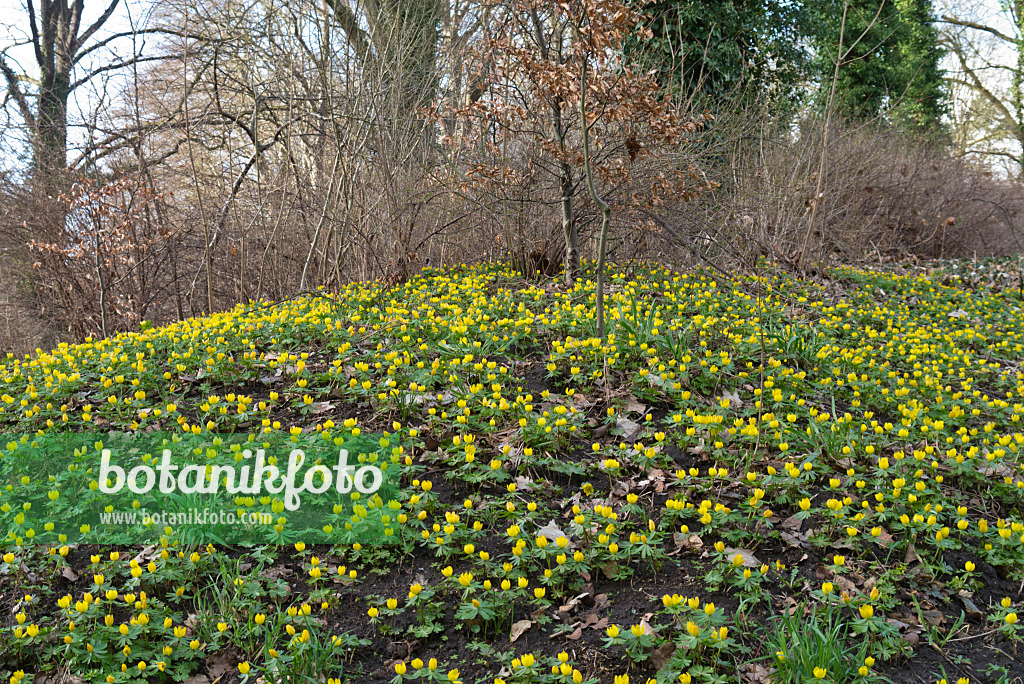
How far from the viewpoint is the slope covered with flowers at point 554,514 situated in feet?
8.46

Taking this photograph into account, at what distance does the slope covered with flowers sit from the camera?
2580 millimetres

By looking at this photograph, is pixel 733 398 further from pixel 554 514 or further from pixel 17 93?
pixel 17 93

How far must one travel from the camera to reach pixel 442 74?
791cm

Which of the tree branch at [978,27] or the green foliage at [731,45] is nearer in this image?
the green foliage at [731,45]

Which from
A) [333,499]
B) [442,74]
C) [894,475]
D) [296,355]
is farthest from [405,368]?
[442,74]

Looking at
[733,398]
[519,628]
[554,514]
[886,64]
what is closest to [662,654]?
[519,628]

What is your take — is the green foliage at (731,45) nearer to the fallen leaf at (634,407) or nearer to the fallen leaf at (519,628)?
the fallen leaf at (634,407)

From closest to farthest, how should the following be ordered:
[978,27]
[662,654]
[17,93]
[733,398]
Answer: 1. [662,654]
2. [733,398]
3. [17,93]
4. [978,27]

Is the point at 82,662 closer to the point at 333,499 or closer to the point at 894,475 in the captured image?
the point at 333,499

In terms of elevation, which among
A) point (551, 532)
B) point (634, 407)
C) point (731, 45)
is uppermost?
point (731, 45)
